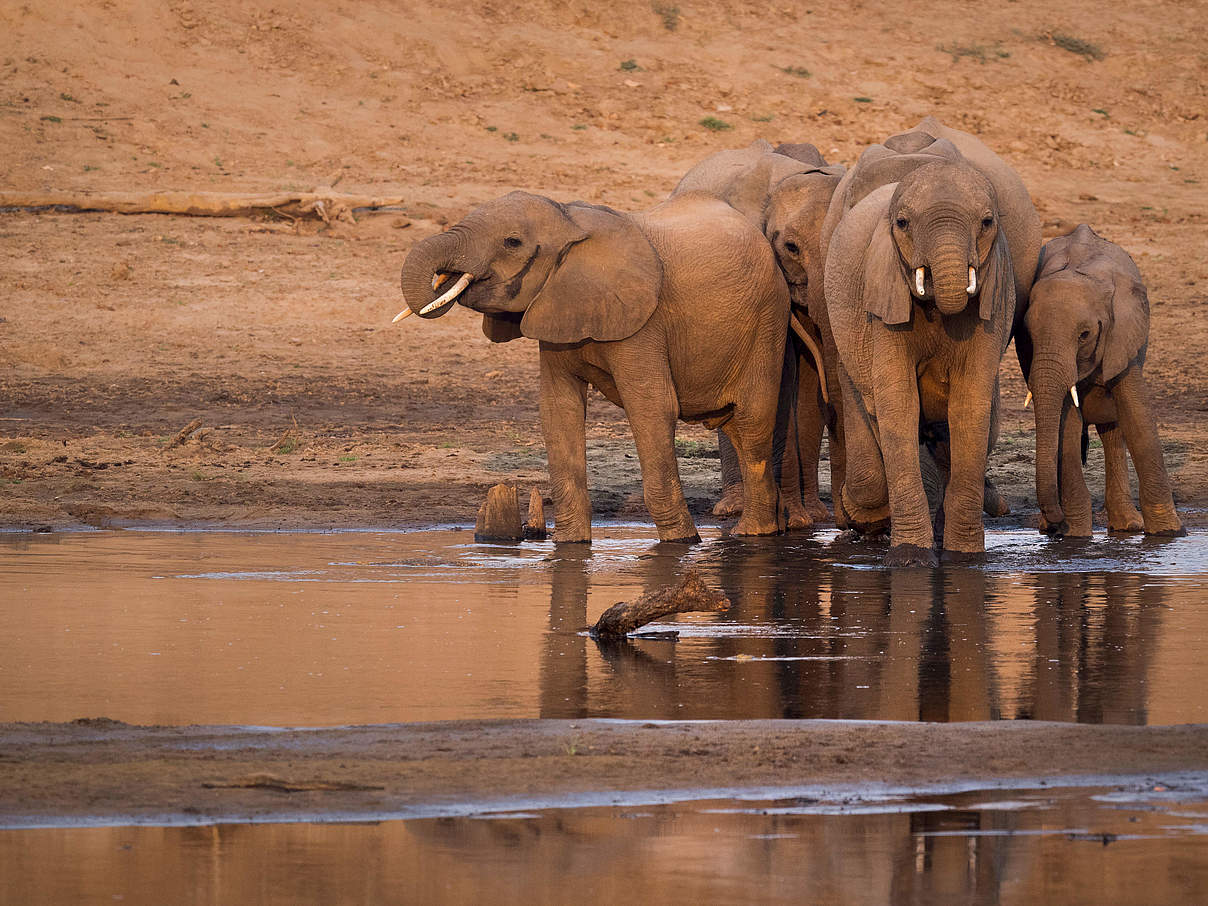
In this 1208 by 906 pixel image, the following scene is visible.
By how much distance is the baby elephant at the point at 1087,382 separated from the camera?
1076 centimetres

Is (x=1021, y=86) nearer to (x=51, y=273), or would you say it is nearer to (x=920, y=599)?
(x=51, y=273)

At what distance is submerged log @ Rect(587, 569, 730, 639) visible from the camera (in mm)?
7164

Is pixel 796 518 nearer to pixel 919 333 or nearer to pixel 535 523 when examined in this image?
pixel 535 523

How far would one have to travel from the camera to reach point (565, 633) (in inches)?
294

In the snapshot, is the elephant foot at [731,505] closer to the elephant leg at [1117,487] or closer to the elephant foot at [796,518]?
the elephant foot at [796,518]

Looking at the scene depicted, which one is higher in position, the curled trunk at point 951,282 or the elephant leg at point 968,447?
the curled trunk at point 951,282

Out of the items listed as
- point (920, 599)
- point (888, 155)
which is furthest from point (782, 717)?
point (888, 155)

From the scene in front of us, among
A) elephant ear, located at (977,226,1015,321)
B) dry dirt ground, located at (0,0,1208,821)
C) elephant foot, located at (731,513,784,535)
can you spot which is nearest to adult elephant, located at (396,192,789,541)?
elephant foot, located at (731,513,784,535)

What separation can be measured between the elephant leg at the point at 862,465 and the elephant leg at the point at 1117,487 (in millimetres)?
1581

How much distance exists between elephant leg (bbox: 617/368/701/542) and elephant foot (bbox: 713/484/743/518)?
1383mm

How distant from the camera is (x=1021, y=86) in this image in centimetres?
2798

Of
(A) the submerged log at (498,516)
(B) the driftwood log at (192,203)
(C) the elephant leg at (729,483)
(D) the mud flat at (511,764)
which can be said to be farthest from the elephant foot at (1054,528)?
(B) the driftwood log at (192,203)

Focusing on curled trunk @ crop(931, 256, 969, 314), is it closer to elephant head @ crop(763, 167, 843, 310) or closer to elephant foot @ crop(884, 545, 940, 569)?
elephant foot @ crop(884, 545, 940, 569)

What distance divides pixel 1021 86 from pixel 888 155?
706 inches
